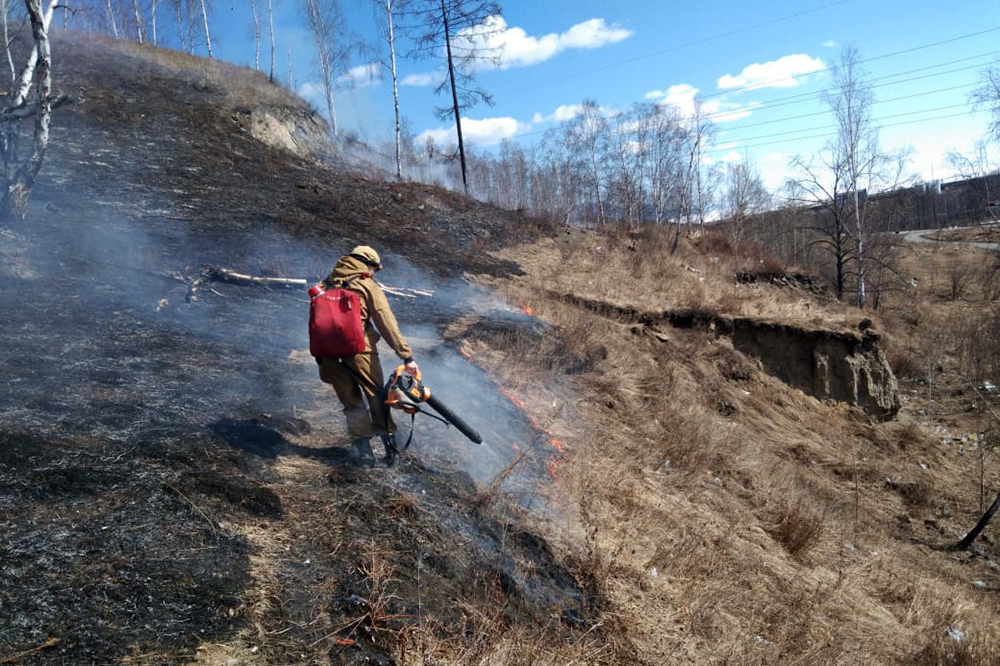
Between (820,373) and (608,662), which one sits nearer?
(608,662)

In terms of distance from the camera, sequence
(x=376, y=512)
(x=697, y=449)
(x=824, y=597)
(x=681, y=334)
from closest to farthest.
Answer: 1. (x=376, y=512)
2. (x=824, y=597)
3. (x=697, y=449)
4. (x=681, y=334)

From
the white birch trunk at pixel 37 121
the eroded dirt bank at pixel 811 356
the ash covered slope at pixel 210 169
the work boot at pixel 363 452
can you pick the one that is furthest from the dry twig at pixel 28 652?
the eroded dirt bank at pixel 811 356

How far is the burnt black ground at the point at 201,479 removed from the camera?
2727 millimetres

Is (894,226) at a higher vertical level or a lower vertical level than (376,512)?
higher

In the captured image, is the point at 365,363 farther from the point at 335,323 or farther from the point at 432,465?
the point at 432,465

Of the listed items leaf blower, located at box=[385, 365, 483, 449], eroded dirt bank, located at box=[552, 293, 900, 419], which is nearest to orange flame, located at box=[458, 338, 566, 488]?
leaf blower, located at box=[385, 365, 483, 449]

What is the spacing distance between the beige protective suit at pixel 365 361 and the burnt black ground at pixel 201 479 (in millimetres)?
393

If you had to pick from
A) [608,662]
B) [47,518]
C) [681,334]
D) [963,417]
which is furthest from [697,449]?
[963,417]

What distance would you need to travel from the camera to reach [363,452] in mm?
4508

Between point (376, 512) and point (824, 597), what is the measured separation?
4034 mm

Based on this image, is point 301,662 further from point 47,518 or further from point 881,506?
point 881,506

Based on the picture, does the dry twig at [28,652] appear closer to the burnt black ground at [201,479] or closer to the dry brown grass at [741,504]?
the burnt black ground at [201,479]

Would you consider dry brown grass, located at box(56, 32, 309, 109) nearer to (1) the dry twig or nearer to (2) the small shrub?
(2) the small shrub

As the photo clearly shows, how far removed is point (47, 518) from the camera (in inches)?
122
